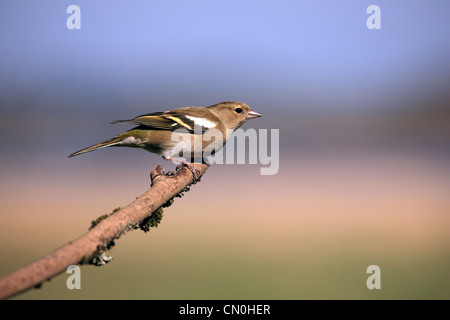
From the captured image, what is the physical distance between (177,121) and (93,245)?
317 centimetres

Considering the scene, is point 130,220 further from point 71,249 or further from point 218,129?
point 218,129

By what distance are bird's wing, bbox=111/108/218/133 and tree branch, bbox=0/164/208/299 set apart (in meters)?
1.42

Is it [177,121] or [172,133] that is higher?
[177,121]

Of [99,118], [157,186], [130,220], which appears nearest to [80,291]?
[157,186]

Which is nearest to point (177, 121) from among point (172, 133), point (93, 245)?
point (172, 133)

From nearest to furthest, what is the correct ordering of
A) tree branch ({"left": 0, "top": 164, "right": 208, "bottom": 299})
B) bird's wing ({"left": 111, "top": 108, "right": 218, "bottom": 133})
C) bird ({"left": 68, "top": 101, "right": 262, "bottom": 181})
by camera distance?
tree branch ({"left": 0, "top": 164, "right": 208, "bottom": 299})
bird ({"left": 68, "top": 101, "right": 262, "bottom": 181})
bird's wing ({"left": 111, "top": 108, "right": 218, "bottom": 133})

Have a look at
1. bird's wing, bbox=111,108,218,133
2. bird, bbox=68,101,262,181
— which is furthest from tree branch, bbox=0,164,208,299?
bird's wing, bbox=111,108,218,133

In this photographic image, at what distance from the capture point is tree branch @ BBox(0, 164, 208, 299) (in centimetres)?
193

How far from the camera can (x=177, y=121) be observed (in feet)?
17.9

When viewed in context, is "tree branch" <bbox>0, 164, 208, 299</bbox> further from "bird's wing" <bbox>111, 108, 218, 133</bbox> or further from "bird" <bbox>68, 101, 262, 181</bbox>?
"bird's wing" <bbox>111, 108, 218, 133</bbox>

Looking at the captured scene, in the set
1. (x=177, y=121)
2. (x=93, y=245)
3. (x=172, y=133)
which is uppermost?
(x=177, y=121)

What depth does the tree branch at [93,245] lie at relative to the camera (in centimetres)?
193

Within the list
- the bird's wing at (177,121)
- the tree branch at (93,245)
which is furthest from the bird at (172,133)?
the tree branch at (93,245)

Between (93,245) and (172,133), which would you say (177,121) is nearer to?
(172,133)
